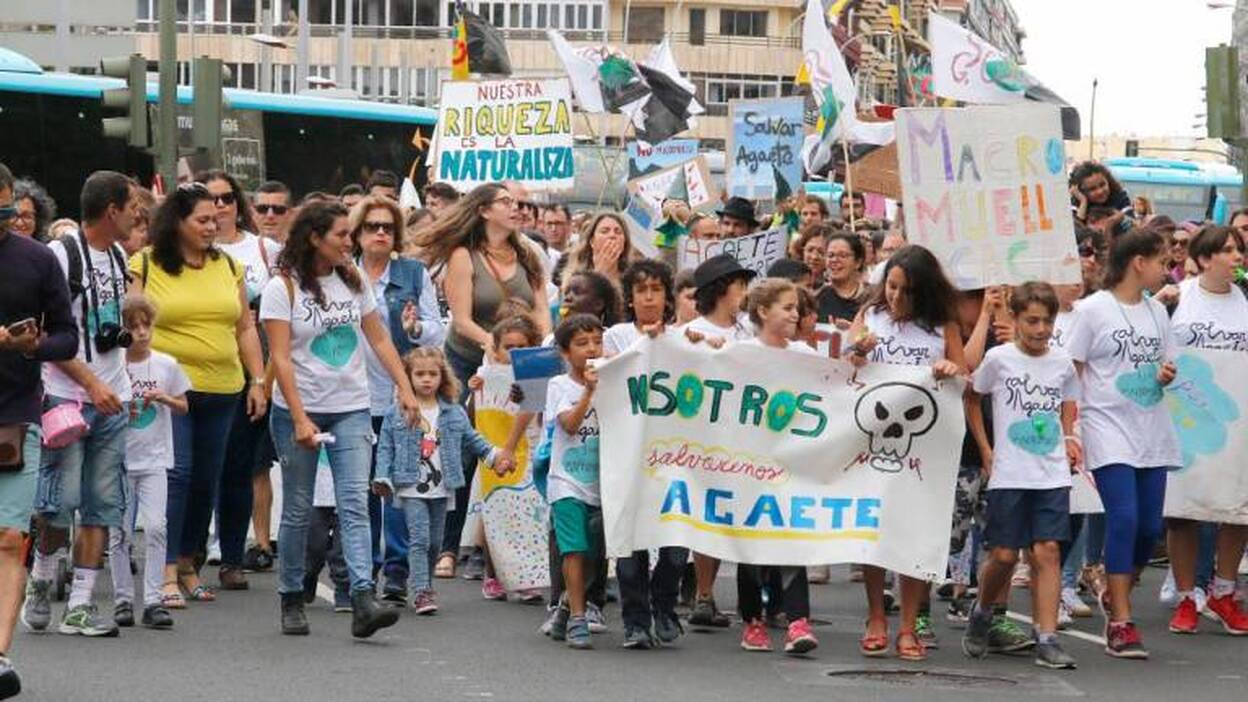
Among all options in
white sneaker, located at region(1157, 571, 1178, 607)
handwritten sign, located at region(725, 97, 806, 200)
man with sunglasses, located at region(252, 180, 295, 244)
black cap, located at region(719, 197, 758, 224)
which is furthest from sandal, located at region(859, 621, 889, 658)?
handwritten sign, located at region(725, 97, 806, 200)

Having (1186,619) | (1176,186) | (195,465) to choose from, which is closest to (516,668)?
(195,465)

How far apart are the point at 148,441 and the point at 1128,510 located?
13.4 ft

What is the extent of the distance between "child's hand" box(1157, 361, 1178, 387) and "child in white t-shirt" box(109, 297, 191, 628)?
4108mm

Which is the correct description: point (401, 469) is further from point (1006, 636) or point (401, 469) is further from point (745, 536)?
point (1006, 636)

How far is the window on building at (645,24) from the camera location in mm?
104000

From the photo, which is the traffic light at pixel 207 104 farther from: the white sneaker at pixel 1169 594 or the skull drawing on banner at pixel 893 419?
the skull drawing on banner at pixel 893 419

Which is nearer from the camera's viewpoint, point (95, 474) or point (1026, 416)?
point (1026, 416)

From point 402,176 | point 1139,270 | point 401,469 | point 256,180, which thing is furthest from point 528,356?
point 402,176

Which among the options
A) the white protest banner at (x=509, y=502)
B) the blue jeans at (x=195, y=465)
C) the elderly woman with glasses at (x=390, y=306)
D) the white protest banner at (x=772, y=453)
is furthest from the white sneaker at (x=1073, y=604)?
the blue jeans at (x=195, y=465)

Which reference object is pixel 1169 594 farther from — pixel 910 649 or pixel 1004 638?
pixel 910 649

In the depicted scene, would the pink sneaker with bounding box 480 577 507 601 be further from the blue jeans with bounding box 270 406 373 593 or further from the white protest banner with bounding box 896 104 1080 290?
the white protest banner with bounding box 896 104 1080 290

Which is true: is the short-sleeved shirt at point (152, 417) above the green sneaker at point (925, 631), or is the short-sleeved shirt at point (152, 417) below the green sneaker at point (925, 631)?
above

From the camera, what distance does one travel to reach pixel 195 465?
1268 cm

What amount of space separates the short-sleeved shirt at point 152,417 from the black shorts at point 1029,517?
348 centimetres
